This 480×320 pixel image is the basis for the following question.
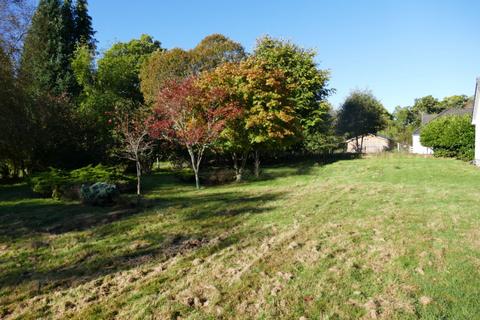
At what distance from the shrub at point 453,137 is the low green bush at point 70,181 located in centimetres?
2076

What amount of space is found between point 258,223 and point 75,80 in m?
27.8

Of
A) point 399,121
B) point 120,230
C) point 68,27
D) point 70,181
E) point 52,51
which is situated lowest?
point 120,230

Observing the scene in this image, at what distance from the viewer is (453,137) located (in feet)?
78.7

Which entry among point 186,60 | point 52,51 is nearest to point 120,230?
point 186,60

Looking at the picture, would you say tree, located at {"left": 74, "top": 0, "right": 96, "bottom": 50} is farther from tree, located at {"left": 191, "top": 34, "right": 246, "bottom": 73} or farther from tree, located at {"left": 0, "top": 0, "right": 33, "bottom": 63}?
tree, located at {"left": 0, "top": 0, "right": 33, "bottom": 63}

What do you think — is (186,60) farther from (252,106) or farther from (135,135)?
(135,135)

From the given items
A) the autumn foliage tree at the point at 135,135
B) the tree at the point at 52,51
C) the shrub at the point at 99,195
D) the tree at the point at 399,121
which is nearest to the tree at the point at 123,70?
the tree at the point at 52,51

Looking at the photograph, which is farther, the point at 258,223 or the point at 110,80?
the point at 110,80

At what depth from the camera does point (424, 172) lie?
53.8 ft

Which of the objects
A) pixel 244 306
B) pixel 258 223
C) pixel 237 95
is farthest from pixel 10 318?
pixel 237 95

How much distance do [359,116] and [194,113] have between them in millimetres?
27219

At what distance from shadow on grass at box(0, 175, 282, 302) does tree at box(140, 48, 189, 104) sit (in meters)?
A: 17.9

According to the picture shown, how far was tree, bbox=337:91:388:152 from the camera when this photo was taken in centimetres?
3825

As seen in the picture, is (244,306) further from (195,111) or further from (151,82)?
(151,82)
